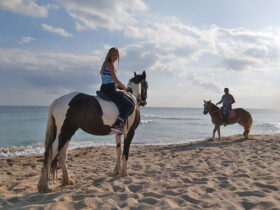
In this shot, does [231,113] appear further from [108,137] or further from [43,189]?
[43,189]

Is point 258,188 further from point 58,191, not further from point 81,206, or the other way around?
point 58,191

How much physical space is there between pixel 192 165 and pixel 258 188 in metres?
2.35

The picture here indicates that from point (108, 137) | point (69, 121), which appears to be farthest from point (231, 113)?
point (69, 121)

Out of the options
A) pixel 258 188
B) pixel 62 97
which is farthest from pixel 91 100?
pixel 258 188

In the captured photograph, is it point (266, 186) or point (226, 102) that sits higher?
point (226, 102)

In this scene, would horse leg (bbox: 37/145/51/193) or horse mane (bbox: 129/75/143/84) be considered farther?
horse mane (bbox: 129/75/143/84)

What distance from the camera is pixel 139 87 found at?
17.5ft

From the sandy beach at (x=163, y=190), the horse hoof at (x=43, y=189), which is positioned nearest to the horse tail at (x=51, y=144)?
the horse hoof at (x=43, y=189)

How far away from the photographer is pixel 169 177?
4754mm

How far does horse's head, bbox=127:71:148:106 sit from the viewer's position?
5285mm

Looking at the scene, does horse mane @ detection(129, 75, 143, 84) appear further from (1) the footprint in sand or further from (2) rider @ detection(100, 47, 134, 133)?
(1) the footprint in sand

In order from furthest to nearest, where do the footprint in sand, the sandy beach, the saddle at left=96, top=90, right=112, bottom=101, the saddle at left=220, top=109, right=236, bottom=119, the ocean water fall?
the ocean water, the saddle at left=220, top=109, right=236, bottom=119, the saddle at left=96, top=90, right=112, bottom=101, the footprint in sand, the sandy beach

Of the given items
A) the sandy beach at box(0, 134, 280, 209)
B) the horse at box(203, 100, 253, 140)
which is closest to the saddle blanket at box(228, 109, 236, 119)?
the horse at box(203, 100, 253, 140)

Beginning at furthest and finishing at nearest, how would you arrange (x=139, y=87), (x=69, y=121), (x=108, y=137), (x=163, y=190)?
(x=108, y=137), (x=139, y=87), (x=69, y=121), (x=163, y=190)
